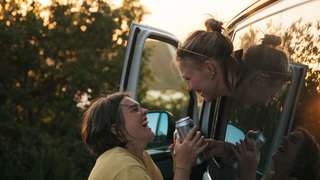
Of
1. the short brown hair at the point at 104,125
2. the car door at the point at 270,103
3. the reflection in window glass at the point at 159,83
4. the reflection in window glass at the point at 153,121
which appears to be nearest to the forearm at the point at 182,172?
the car door at the point at 270,103

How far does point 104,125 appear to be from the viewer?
1840mm

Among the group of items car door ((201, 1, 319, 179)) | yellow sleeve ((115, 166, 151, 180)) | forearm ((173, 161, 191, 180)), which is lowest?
forearm ((173, 161, 191, 180))

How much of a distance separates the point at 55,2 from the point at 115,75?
1.62m

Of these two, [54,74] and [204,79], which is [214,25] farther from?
[54,74]

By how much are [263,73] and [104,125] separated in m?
1.04

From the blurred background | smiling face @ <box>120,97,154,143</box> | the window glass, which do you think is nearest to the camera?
the window glass

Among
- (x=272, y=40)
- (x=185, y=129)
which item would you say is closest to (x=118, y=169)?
(x=185, y=129)

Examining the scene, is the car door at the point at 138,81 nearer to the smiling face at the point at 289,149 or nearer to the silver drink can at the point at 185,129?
the silver drink can at the point at 185,129

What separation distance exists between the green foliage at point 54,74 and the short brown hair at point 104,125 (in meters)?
2.59

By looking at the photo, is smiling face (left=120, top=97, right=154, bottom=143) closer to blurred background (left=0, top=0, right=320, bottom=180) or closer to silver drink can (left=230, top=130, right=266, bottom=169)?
silver drink can (left=230, top=130, right=266, bottom=169)

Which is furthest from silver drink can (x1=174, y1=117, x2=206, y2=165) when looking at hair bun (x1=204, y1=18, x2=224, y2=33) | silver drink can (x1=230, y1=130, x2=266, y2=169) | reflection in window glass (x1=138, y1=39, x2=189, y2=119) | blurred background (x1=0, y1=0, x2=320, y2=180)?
blurred background (x1=0, y1=0, x2=320, y2=180)

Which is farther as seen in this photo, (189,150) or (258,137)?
(189,150)

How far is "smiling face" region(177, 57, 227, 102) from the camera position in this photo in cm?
165

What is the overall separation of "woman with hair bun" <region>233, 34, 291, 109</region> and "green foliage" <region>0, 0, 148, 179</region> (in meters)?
3.49
